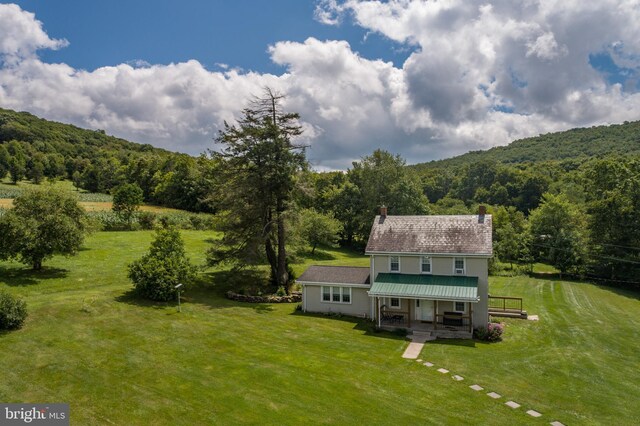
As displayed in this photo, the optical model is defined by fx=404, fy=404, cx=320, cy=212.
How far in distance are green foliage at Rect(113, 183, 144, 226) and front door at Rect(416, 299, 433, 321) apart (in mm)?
40653

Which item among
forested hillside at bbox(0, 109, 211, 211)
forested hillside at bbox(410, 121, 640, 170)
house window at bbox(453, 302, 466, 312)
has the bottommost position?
house window at bbox(453, 302, 466, 312)

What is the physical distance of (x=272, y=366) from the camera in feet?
57.9

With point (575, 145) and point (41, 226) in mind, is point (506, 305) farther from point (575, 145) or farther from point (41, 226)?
point (575, 145)

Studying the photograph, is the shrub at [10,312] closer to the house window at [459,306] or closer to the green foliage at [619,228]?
the house window at [459,306]

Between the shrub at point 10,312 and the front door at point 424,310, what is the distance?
2237 cm

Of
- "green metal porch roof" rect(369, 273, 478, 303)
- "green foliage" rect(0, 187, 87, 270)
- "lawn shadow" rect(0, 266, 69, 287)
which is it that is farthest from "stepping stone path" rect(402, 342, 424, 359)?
"lawn shadow" rect(0, 266, 69, 287)

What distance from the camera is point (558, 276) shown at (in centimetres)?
5262

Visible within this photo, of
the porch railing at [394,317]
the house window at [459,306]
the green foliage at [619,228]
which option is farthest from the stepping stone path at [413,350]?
the green foliage at [619,228]

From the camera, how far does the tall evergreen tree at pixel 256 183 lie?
32.0 m

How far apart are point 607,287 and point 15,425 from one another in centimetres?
5526

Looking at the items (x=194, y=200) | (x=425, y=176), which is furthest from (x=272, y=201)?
(x=425, y=176)

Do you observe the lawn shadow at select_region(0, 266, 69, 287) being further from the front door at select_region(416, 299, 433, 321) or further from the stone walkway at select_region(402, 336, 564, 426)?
the front door at select_region(416, 299, 433, 321)

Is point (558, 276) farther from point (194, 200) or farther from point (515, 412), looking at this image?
point (194, 200)

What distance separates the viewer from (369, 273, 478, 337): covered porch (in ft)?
81.3
